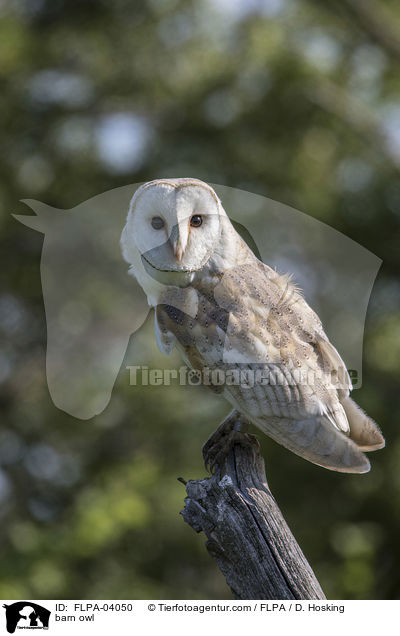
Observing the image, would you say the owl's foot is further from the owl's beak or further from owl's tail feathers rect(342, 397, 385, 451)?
the owl's beak

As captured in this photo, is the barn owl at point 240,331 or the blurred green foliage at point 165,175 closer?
the barn owl at point 240,331

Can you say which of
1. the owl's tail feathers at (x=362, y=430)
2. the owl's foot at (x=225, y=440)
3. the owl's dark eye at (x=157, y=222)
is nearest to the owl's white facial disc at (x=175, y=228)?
the owl's dark eye at (x=157, y=222)

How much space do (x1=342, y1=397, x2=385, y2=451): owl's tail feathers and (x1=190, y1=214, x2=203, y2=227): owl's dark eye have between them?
3.04 feet

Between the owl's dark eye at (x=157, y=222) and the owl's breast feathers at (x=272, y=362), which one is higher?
the owl's dark eye at (x=157, y=222)

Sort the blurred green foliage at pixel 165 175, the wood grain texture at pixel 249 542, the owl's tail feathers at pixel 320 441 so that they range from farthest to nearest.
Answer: the blurred green foliage at pixel 165 175 → the owl's tail feathers at pixel 320 441 → the wood grain texture at pixel 249 542

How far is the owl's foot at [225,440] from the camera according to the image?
Result: 2.48m

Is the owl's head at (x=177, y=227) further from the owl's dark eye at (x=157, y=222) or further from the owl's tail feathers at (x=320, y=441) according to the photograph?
the owl's tail feathers at (x=320, y=441)

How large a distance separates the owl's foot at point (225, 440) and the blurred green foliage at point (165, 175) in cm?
274

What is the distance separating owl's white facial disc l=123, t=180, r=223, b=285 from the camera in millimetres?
2469

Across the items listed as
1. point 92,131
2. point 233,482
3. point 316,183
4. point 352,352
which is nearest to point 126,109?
point 92,131

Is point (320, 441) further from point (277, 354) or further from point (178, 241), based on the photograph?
point (178, 241)

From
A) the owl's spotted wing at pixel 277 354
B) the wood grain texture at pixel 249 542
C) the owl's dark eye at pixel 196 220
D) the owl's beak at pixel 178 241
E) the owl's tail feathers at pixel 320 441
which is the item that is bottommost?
the wood grain texture at pixel 249 542

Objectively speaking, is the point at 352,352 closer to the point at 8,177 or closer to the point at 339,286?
the point at 339,286
